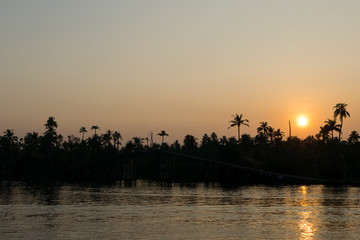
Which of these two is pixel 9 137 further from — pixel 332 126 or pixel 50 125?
pixel 332 126

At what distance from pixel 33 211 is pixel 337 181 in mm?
79986

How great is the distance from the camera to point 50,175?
153 metres

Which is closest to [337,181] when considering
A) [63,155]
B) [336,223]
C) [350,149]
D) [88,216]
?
[350,149]

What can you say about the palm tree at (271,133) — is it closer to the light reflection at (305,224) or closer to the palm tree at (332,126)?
the palm tree at (332,126)

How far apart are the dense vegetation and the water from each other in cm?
4787

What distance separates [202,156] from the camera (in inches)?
6688

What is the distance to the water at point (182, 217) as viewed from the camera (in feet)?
146

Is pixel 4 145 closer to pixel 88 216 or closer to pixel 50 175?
pixel 50 175

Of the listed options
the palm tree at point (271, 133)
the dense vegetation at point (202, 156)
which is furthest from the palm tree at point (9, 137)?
the palm tree at point (271, 133)

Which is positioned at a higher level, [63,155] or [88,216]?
[63,155]

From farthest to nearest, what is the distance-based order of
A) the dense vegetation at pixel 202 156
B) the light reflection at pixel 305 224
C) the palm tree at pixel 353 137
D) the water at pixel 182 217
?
the palm tree at pixel 353 137 < the dense vegetation at pixel 202 156 < the water at pixel 182 217 < the light reflection at pixel 305 224

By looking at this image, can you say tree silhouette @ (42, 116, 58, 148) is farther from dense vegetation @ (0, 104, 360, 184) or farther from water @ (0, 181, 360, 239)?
water @ (0, 181, 360, 239)

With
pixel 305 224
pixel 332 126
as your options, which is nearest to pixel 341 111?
pixel 332 126

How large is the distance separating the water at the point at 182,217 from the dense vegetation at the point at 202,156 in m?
47.9
